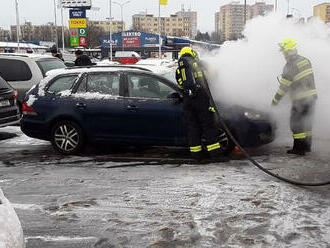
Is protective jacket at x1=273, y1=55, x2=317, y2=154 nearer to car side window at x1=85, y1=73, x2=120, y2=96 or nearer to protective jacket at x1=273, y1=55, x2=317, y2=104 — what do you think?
protective jacket at x1=273, y1=55, x2=317, y2=104

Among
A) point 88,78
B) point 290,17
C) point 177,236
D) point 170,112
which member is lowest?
point 177,236

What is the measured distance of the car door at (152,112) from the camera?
23.1 ft

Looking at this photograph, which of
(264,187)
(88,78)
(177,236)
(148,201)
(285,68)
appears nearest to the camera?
(177,236)

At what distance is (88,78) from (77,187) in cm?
252

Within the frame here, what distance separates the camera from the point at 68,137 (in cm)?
750

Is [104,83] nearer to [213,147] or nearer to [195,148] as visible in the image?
[195,148]

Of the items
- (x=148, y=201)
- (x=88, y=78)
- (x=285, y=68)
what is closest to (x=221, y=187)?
(x=148, y=201)

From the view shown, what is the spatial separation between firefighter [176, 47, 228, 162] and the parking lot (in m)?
0.35

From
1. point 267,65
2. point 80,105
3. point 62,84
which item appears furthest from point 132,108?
point 267,65

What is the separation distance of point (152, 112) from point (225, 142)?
125 cm

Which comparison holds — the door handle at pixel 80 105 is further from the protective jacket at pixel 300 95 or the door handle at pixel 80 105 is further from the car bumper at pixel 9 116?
the protective jacket at pixel 300 95

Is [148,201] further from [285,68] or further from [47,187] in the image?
[285,68]

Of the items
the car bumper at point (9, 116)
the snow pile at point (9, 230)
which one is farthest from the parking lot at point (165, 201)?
the car bumper at point (9, 116)

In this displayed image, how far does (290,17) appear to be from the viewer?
720 centimetres
